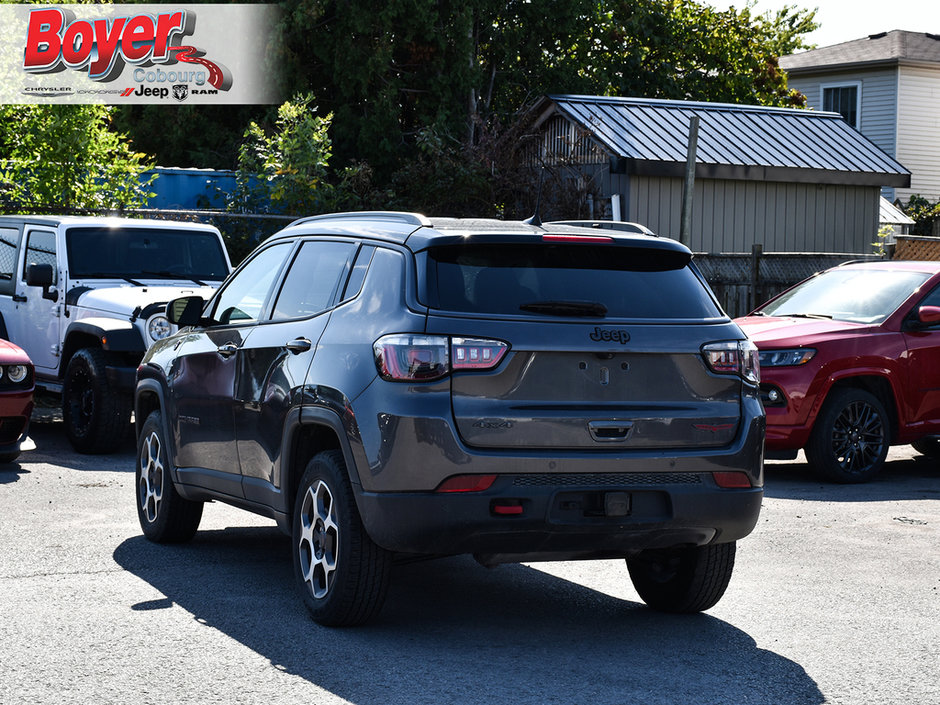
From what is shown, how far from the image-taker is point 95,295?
12.4 metres

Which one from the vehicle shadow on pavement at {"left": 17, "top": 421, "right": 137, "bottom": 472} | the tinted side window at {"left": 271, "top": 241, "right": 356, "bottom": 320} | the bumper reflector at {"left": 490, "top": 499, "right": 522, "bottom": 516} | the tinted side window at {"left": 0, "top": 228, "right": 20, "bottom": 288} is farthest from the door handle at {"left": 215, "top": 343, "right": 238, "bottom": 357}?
the tinted side window at {"left": 0, "top": 228, "right": 20, "bottom": 288}

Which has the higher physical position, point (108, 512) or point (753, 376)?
point (753, 376)

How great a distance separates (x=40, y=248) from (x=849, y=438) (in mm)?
7679

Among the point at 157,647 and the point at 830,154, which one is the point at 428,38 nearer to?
the point at 830,154

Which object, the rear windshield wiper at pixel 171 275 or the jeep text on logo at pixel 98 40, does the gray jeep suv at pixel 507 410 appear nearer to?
the rear windshield wiper at pixel 171 275

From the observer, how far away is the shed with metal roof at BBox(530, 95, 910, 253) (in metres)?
23.1

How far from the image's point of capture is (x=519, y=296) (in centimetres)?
575

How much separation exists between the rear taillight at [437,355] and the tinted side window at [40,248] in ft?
26.7

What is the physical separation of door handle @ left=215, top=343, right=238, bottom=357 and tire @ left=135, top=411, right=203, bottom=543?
2.94 feet

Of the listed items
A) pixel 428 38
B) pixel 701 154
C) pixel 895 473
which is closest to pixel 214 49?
pixel 428 38

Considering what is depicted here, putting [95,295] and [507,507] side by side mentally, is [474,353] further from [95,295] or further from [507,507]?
[95,295]

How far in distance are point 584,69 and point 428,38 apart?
20.5ft

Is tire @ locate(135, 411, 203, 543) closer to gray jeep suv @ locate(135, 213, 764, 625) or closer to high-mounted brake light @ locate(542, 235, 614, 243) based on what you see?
gray jeep suv @ locate(135, 213, 764, 625)

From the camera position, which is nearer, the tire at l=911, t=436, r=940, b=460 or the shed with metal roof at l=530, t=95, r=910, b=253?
the tire at l=911, t=436, r=940, b=460
